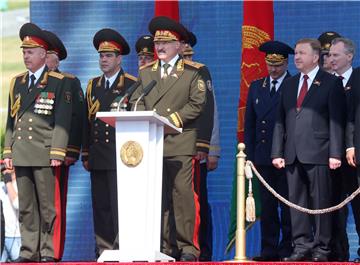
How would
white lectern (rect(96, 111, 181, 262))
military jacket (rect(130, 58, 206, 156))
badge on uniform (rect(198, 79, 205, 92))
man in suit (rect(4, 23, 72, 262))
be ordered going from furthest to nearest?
man in suit (rect(4, 23, 72, 262)) → badge on uniform (rect(198, 79, 205, 92)) → military jacket (rect(130, 58, 206, 156)) → white lectern (rect(96, 111, 181, 262))

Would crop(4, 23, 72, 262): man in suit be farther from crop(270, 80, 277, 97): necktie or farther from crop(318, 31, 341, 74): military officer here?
crop(318, 31, 341, 74): military officer

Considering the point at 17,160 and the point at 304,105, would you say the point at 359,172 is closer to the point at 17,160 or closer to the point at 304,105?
the point at 304,105

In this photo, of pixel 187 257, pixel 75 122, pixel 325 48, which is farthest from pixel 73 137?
pixel 325 48

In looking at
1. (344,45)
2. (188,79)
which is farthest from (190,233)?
(344,45)

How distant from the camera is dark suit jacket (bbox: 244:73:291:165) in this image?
26.5 feet

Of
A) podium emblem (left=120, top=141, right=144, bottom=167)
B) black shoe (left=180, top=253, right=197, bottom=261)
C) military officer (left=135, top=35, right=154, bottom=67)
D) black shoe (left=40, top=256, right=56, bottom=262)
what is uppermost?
military officer (left=135, top=35, right=154, bottom=67)

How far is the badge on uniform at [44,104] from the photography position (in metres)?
7.93

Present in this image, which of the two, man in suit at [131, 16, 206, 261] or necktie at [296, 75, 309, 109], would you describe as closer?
man in suit at [131, 16, 206, 261]

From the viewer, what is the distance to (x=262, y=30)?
920 cm

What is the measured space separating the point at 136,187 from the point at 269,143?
1494mm

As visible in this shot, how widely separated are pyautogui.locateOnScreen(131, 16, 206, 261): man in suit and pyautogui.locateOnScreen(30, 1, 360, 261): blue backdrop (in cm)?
204

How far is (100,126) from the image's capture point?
8141 millimetres

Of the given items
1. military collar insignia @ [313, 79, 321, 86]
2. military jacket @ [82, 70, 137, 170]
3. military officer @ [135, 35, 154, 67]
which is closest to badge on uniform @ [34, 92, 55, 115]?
military jacket @ [82, 70, 137, 170]

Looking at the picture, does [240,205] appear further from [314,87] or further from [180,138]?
[314,87]
